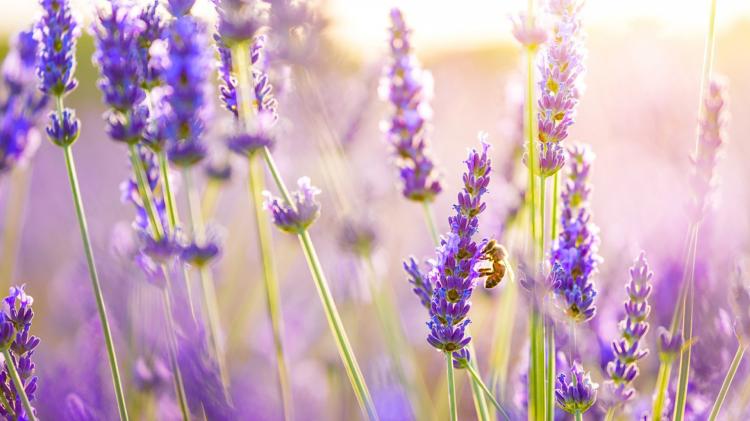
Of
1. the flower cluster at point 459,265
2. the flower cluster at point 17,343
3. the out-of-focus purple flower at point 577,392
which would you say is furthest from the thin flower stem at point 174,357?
the out-of-focus purple flower at point 577,392

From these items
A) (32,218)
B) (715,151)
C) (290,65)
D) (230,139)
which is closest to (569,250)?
(715,151)

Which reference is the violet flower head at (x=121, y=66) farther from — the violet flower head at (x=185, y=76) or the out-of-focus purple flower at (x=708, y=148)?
the out-of-focus purple flower at (x=708, y=148)

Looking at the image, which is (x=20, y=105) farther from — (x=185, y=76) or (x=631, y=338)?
(x=631, y=338)

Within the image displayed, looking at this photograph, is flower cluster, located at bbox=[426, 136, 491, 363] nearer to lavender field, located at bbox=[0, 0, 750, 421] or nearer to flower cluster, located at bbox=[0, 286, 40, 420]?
lavender field, located at bbox=[0, 0, 750, 421]

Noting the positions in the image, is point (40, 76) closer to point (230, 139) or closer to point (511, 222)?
point (230, 139)

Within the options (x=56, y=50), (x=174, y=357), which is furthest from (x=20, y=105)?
(x=174, y=357)

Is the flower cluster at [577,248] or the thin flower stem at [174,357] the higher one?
the flower cluster at [577,248]
